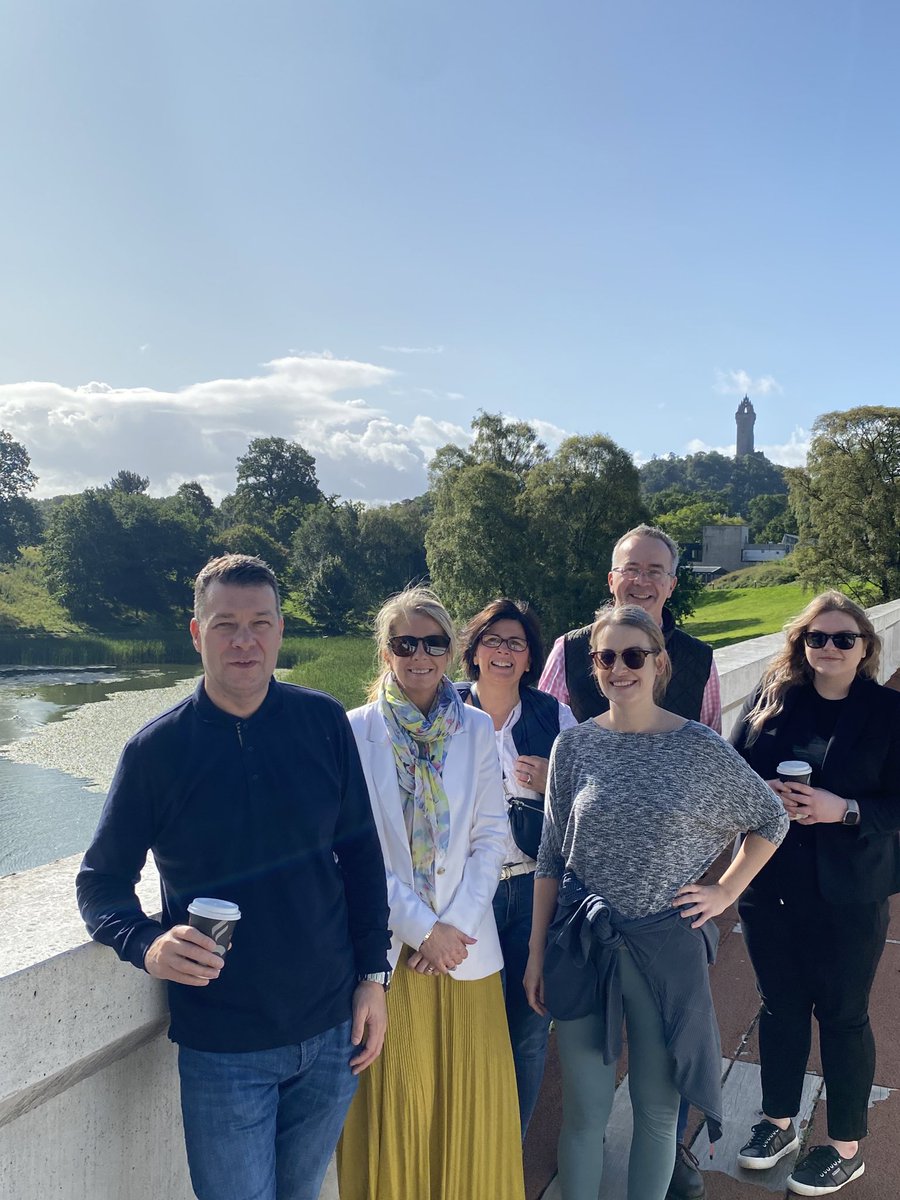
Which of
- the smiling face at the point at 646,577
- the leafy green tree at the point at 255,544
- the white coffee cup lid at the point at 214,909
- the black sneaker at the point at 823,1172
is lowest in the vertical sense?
the black sneaker at the point at 823,1172

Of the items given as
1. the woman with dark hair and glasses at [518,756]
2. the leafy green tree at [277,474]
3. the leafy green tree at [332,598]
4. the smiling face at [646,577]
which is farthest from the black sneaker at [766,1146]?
the leafy green tree at [277,474]

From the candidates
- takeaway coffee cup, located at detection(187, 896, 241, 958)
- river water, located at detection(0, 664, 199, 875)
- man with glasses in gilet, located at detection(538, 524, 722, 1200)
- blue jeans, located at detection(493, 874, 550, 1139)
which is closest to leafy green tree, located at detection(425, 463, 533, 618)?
river water, located at detection(0, 664, 199, 875)

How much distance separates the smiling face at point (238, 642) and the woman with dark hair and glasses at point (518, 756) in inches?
37.7

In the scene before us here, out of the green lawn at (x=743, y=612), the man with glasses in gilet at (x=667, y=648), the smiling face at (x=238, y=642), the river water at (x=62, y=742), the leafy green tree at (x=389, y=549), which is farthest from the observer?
the leafy green tree at (x=389, y=549)

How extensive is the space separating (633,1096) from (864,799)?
1003 mm

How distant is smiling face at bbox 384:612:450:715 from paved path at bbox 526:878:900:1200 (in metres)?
1.38

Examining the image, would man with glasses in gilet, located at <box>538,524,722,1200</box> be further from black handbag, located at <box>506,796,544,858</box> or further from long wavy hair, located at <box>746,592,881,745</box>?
black handbag, located at <box>506,796,544,858</box>

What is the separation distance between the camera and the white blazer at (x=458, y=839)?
227cm

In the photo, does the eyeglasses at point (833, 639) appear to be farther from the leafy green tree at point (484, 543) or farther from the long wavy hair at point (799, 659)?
the leafy green tree at point (484, 543)

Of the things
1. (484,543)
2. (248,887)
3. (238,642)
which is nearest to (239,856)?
(248,887)

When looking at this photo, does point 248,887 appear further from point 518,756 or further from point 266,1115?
point 518,756

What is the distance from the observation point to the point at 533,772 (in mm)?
2688

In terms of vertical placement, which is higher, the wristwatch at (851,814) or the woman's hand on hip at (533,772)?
the woman's hand on hip at (533,772)

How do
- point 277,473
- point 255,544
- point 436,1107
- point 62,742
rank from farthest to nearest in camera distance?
point 277,473, point 255,544, point 62,742, point 436,1107
